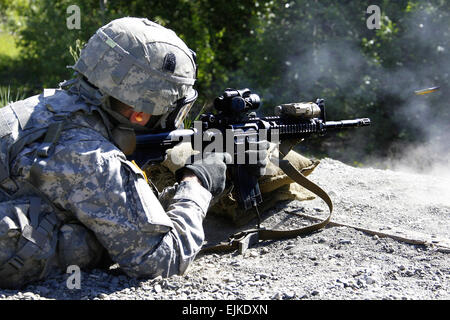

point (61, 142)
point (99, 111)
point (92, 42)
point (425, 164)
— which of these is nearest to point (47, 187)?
point (61, 142)

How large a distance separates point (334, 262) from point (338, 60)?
5.75 metres

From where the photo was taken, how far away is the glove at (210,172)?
3.76 meters

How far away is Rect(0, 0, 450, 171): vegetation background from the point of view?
9102 mm

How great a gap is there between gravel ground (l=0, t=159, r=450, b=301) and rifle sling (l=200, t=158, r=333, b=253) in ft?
0.18

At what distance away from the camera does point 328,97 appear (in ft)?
30.5

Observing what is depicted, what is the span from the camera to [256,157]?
430 centimetres

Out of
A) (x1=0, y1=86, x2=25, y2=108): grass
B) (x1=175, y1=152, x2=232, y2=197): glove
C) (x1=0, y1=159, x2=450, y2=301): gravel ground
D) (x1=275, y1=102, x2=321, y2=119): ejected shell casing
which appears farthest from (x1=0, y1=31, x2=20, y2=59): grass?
(x1=175, y1=152, x2=232, y2=197): glove

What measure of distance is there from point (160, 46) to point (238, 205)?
5.74 ft

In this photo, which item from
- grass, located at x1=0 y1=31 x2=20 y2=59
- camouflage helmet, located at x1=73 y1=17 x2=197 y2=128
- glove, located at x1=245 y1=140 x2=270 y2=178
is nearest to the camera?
camouflage helmet, located at x1=73 y1=17 x2=197 y2=128

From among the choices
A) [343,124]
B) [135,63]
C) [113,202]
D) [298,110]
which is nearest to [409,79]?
[343,124]

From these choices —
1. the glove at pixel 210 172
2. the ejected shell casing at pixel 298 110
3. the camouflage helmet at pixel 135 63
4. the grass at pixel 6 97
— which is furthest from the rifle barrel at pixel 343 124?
the grass at pixel 6 97

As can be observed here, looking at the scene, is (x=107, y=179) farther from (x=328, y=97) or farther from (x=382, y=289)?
(x=328, y=97)

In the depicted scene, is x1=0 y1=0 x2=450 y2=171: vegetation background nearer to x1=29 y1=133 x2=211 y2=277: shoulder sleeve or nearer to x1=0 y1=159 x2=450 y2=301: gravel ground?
x1=0 y1=159 x2=450 y2=301: gravel ground

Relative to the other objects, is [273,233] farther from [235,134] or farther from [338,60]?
[338,60]
